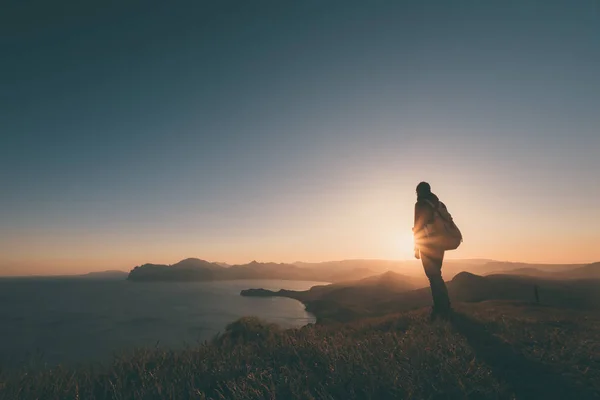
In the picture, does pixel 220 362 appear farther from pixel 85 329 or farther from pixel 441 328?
pixel 85 329

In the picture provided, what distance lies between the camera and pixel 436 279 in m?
10.6

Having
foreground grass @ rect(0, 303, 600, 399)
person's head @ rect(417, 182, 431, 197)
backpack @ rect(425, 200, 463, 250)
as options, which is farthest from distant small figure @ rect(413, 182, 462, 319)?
foreground grass @ rect(0, 303, 600, 399)

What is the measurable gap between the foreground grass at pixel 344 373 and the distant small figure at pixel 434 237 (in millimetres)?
4304

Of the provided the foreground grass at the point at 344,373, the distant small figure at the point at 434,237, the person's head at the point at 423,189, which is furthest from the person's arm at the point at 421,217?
the foreground grass at the point at 344,373

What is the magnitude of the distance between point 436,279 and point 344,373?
7.82m

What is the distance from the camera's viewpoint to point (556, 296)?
95.1ft

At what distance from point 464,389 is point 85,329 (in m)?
67.9

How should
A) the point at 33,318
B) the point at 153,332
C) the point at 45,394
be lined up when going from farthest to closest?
the point at 33,318, the point at 153,332, the point at 45,394

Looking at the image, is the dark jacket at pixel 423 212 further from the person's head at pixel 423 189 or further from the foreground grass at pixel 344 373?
the foreground grass at pixel 344 373

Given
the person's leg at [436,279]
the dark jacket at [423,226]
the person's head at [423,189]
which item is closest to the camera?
the person's leg at [436,279]

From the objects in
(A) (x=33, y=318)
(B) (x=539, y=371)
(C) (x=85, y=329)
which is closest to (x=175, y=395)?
(B) (x=539, y=371)

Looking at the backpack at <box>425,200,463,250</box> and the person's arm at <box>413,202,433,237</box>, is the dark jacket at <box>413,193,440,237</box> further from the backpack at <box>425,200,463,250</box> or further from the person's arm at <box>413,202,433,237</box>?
the backpack at <box>425,200,463,250</box>

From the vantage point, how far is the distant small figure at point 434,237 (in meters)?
10.6

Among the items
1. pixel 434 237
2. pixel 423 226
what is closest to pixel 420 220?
pixel 423 226
